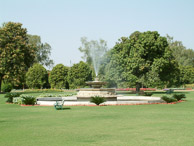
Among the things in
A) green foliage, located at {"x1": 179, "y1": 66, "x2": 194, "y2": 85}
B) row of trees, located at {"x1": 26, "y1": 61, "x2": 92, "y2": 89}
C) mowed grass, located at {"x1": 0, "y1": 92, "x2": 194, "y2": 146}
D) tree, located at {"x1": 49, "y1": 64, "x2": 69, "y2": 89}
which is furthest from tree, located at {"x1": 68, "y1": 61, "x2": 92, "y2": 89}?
mowed grass, located at {"x1": 0, "y1": 92, "x2": 194, "y2": 146}

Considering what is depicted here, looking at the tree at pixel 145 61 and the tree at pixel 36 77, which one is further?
the tree at pixel 36 77

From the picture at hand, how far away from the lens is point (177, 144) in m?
9.51

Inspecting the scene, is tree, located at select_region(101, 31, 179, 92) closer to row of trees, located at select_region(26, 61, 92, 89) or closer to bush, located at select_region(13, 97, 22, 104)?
row of trees, located at select_region(26, 61, 92, 89)

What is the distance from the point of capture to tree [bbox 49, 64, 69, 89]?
241 feet

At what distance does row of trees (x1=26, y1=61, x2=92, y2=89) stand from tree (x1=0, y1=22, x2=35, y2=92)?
11.9m

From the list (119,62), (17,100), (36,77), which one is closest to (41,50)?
(36,77)

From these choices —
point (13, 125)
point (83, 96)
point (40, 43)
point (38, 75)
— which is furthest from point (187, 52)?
point (13, 125)

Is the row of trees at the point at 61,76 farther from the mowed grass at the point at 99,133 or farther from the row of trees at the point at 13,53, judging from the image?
the mowed grass at the point at 99,133

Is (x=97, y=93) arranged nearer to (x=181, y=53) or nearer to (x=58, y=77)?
(x=58, y=77)

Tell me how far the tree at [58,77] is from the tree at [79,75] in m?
2.35

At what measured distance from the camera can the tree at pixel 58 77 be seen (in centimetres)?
7338

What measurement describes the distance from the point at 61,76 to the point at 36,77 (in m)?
5.33

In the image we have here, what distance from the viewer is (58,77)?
241ft

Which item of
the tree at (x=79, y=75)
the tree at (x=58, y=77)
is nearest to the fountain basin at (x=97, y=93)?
the tree at (x=79, y=75)
